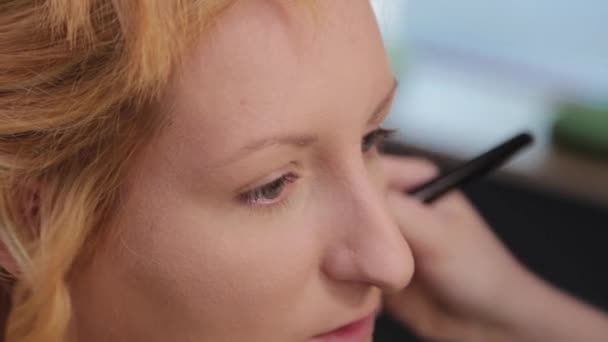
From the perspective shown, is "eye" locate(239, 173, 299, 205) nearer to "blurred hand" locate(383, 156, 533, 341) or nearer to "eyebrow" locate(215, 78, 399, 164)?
"eyebrow" locate(215, 78, 399, 164)

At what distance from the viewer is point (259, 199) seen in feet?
1.68

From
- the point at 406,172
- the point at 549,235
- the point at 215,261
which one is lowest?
the point at 549,235

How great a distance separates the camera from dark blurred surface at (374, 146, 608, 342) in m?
0.85

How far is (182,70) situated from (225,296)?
0.45 ft

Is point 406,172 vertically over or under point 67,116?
under

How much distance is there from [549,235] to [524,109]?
0.58ft

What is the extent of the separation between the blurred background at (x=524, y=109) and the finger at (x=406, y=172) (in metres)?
0.17

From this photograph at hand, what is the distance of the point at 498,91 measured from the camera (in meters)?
1.01

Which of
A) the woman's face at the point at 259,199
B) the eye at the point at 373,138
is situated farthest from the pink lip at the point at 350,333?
the eye at the point at 373,138

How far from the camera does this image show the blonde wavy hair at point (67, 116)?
47cm

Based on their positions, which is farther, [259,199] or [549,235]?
[549,235]

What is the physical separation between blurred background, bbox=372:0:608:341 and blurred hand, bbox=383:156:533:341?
77 millimetres

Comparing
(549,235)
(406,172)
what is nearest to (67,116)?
(406,172)

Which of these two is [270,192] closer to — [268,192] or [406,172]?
[268,192]
